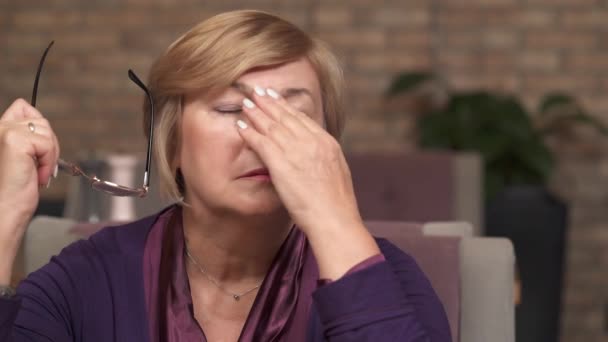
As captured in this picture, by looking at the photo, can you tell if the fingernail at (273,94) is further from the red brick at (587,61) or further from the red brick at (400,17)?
the red brick at (587,61)

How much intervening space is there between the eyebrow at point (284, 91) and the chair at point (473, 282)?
1.13 ft

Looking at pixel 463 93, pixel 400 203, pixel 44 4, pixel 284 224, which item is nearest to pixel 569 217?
pixel 463 93

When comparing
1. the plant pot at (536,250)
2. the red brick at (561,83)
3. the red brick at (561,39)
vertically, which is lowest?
the plant pot at (536,250)

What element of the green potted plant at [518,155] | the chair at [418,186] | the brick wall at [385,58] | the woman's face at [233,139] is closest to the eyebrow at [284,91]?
the woman's face at [233,139]

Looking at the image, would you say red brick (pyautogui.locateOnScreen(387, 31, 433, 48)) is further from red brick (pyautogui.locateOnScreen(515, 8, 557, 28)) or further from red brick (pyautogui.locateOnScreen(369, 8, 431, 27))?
red brick (pyautogui.locateOnScreen(515, 8, 557, 28))

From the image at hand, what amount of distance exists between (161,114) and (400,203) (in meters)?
1.89

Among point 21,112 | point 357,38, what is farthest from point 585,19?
point 21,112

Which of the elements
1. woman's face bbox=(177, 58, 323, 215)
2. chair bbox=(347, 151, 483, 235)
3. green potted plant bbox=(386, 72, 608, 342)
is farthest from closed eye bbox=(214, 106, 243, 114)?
green potted plant bbox=(386, 72, 608, 342)

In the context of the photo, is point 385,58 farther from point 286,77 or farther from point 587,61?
point 286,77

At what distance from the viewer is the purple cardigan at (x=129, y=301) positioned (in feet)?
4.13

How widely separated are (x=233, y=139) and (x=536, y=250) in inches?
102

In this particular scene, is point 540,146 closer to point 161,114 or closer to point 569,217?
point 569,217

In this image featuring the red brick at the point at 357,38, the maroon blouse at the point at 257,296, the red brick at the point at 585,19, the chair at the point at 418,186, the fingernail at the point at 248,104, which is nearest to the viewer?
the fingernail at the point at 248,104

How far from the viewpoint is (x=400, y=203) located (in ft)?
11.1
